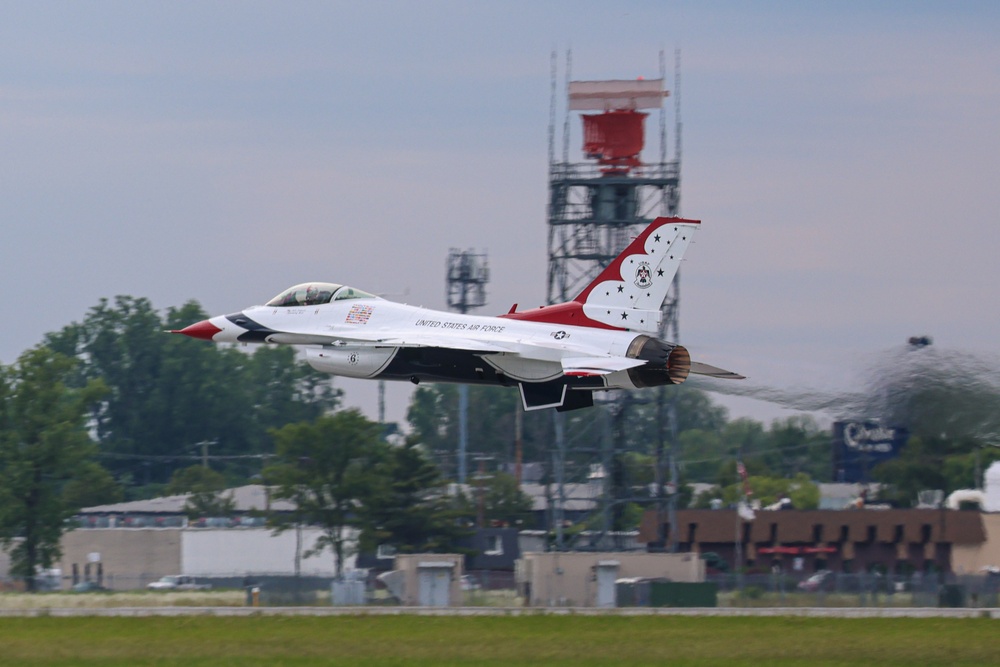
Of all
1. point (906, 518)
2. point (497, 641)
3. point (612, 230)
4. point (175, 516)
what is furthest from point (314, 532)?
point (497, 641)

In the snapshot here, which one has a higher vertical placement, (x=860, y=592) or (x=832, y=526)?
(x=832, y=526)

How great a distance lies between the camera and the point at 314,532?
7150 cm

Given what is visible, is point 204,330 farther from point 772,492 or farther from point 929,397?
point 772,492

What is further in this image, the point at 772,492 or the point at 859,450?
the point at 772,492

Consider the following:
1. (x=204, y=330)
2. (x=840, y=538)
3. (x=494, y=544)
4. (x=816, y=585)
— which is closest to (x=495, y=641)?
(x=204, y=330)

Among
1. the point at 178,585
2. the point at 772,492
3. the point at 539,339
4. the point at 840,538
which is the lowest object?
the point at 178,585

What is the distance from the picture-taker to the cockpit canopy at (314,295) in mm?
35281

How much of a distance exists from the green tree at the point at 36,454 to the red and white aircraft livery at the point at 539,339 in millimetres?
41609

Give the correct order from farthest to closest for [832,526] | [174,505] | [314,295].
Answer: [174,505]
[832,526]
[314,295]

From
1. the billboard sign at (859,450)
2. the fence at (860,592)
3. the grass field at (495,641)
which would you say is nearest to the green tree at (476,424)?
the billboard sign at (859,450)

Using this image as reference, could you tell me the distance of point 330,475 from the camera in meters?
71.6

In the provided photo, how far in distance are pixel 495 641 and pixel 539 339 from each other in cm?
729

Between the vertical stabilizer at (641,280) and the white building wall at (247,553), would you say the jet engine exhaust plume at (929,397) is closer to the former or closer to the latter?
the vertical stabilizer at (641,280)

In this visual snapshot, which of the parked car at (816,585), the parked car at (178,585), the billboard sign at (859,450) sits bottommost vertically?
the parked car at (178,585)
